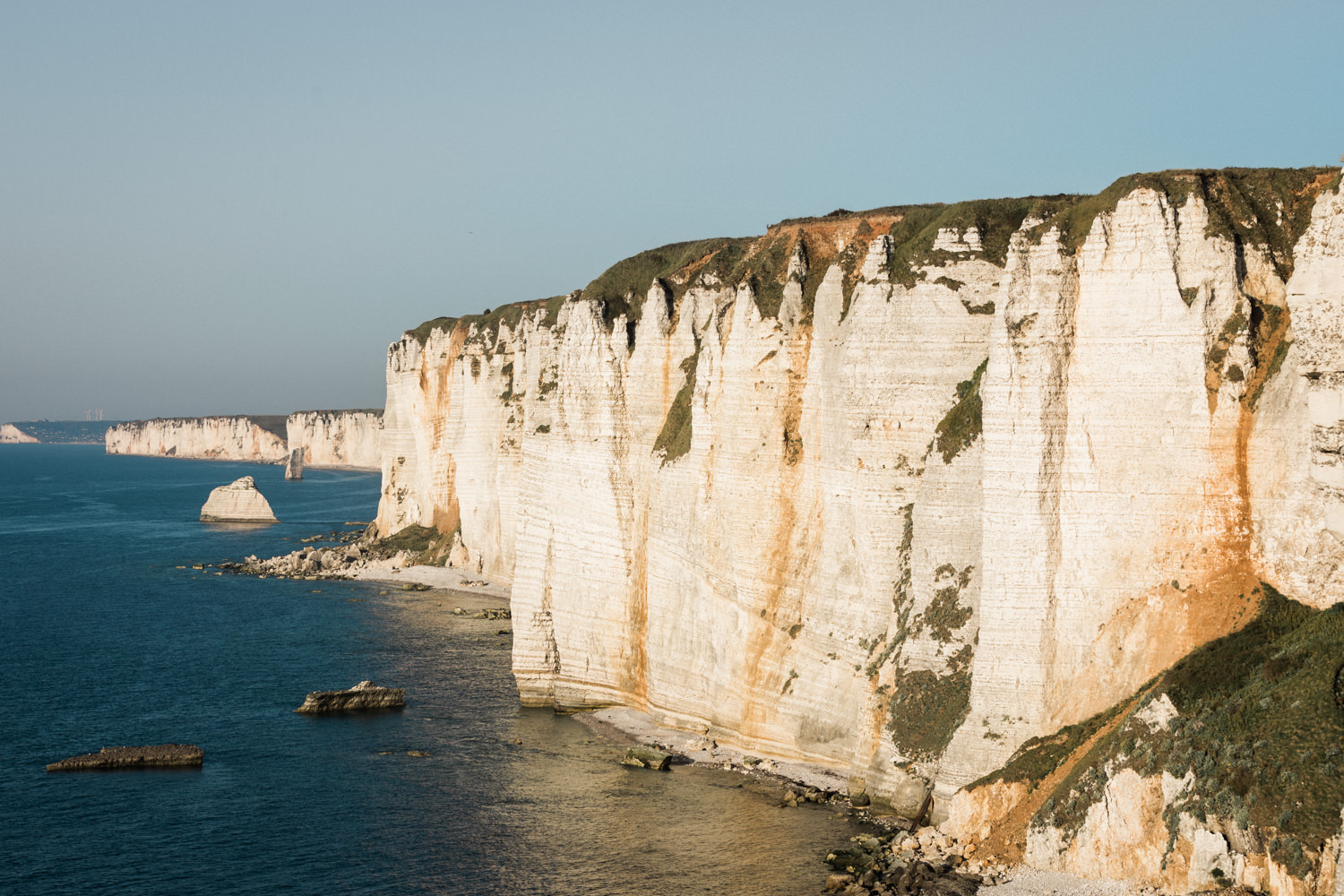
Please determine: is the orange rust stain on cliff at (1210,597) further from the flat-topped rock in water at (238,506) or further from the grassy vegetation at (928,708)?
the flat-topped rock in water at (238,506)

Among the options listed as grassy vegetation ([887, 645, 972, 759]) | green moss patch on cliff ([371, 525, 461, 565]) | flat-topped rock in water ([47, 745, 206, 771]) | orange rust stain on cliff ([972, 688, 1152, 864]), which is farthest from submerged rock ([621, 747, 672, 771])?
green moss patch on cliff ([371, 525, 461, 565])

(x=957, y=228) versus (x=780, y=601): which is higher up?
Result: (x=957, y=228)

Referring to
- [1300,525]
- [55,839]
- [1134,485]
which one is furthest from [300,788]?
[1300,525]

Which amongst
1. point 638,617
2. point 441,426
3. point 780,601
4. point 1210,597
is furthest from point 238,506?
point 1210,597

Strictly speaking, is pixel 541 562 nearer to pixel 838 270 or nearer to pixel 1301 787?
pixel 838 270

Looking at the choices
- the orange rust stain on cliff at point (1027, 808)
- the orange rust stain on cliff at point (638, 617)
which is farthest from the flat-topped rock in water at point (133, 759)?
the orange rust stain on cliff at point (1027, 808)

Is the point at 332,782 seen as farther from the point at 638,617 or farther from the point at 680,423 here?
the point at 680,423

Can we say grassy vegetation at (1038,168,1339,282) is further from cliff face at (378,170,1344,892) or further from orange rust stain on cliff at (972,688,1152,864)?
orange rust stain on cliff at (972,688,1152,864)

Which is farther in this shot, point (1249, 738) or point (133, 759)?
point (133, 759)
